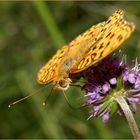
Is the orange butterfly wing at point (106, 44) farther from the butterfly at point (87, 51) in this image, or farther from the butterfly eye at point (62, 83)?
the butterfly eye at point (62, 83)

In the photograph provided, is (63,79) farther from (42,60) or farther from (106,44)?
(42,60)

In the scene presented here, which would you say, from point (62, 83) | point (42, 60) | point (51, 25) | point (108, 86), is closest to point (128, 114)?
point (108, 86)

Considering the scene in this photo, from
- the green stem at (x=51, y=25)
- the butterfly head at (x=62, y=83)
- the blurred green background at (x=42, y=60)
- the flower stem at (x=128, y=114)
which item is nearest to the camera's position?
the flower stem at (x=128, y=114)

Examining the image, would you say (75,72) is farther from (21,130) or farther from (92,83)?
(21,130)

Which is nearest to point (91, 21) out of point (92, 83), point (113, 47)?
point (92, 83)

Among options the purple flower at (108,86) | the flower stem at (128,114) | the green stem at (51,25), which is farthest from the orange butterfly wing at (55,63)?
the green stem at (51,25)

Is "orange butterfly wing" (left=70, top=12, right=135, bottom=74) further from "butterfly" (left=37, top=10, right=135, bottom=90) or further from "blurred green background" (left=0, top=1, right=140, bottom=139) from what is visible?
"blurred green background" (left=0, top=1, right=140, bottom=139)
